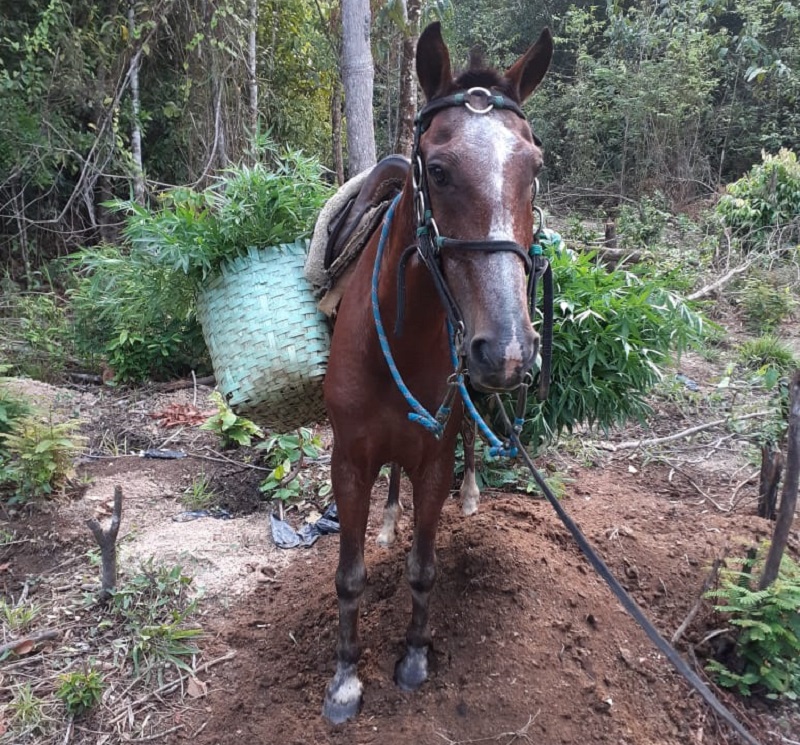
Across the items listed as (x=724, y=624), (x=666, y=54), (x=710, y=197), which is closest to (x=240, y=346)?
(x=724, y=624)

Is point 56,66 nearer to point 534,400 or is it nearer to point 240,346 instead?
point 240,346

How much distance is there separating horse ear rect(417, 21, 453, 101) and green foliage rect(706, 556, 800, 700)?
7.39ft

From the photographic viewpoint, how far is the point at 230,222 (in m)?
3.12

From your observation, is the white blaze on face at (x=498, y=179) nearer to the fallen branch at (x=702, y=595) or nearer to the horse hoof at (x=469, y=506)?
the fallen branch at (x=702, y=595)

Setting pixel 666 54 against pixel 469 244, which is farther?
pixel 666 54

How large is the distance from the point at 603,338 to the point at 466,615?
1433 millimetres

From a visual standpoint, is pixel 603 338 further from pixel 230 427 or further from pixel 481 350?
pixel 230 427

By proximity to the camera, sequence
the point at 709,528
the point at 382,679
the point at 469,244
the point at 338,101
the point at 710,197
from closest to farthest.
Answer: the point at 469,244 → the point at 382,679 → the point at 709,528 → the point at 338,101 → the point at 710,197

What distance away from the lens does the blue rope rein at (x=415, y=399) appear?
1897 millimetres

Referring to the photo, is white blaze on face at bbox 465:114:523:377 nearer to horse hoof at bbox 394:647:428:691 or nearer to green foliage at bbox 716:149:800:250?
horse hoof at bbox 394:647:428:691

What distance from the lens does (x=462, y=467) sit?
3.88m

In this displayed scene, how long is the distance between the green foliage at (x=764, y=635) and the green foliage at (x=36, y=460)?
380 centimetres

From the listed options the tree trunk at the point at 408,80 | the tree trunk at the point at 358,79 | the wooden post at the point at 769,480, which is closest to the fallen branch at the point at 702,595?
the wooden post at the point at 769,480

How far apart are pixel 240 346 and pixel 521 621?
1820 mm
